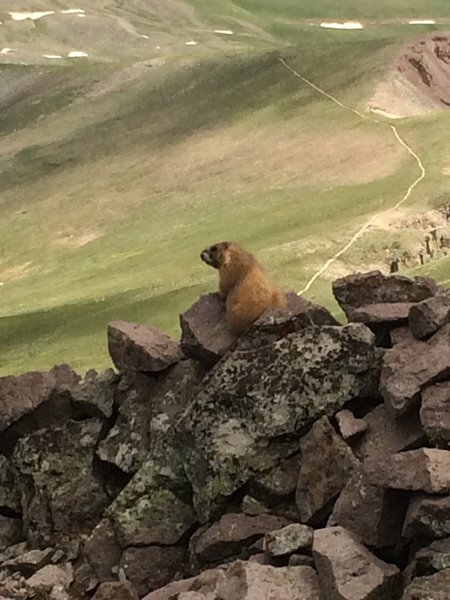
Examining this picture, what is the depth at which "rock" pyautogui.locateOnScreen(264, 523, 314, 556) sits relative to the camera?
45.1 feet

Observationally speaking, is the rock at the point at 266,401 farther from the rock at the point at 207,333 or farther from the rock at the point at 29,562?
the rock at the point at 29,562

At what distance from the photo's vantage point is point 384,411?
51.9 feet

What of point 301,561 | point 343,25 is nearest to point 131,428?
point 301,561

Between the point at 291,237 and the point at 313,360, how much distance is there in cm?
3805

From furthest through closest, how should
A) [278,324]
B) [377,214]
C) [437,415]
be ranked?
[377,214] → [278,324] → [437,415]

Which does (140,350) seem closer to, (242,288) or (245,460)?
(242,288)

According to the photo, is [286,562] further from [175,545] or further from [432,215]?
[432,215]

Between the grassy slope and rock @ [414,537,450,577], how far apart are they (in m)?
24.9

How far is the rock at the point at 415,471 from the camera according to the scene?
12.9 meters

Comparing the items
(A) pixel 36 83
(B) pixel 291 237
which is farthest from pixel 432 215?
(A) pixel 36 83

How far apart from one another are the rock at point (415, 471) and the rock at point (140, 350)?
228 inches

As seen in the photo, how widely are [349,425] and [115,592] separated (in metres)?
4.41

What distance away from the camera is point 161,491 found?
17.2m

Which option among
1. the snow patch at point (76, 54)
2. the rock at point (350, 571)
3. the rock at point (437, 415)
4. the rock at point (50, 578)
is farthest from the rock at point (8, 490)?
the snow patch at point (76, 54)
